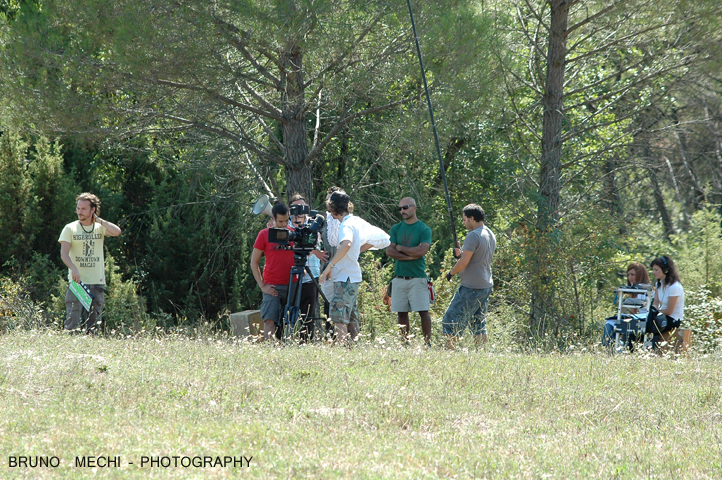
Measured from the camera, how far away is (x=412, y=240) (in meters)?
7.20

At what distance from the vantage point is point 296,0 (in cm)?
756

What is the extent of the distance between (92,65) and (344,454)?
6237 millimetres

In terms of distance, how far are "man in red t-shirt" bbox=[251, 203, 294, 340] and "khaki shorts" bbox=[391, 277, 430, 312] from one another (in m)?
1.14

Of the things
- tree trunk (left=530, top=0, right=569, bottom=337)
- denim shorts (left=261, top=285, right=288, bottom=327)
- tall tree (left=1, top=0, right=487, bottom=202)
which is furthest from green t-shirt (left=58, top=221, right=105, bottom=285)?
tree trunk (left=530, top=0, right=569, bottom=337)

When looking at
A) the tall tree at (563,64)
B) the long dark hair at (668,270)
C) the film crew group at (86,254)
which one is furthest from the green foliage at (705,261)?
the film crew group at (86,254)

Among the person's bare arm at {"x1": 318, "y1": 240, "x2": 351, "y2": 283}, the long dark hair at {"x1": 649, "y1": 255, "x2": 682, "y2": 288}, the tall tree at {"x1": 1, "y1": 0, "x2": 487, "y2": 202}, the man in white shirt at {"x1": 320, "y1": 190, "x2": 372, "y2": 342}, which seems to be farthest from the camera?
the tall tree at {"x1": 1, "y1": 0, "x2": 487, "y2": 202}

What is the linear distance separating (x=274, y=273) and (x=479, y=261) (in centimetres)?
202

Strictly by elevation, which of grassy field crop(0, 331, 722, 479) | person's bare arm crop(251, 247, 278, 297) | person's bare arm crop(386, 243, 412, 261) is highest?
person's bare arm crop(386, 243, 412, 261)

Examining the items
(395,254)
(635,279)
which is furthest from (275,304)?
(635,279)

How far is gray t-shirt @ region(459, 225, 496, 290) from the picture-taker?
692 cm

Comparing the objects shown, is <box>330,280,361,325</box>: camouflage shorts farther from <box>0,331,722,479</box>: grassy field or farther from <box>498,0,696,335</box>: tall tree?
<box>498,0,696,335</box>: tall tree

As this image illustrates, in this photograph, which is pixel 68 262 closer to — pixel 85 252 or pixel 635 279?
pixel 85 252

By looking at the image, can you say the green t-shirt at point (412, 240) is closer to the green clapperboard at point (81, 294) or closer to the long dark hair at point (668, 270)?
the long dark hair at point (668, 270)

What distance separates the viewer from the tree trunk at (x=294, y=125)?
8812mm
